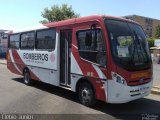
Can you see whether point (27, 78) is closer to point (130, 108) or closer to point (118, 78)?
point (130, 108)

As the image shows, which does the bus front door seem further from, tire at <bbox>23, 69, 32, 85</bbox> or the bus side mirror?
tire at <bbox>23, 69, 32, 85</bbox>

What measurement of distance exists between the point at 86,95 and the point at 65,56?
6.31ft

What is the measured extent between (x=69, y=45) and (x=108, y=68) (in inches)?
98.5

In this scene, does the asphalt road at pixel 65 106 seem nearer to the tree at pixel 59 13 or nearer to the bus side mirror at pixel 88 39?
the bus side mirror at pixel 88 39

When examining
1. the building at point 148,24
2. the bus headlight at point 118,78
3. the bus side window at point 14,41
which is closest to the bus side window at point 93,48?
the bus headlight at point 118,78

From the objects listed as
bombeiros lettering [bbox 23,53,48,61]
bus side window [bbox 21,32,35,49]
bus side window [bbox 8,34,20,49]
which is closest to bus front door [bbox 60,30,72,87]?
bombeiros lettering [bbox 23,53,48,61]

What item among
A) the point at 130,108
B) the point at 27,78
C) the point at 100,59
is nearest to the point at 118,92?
the point at 100,59

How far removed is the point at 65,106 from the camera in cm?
941

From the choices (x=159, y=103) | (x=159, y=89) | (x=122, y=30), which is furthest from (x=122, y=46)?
(x=159, y=89)

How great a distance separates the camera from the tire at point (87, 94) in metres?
9.08

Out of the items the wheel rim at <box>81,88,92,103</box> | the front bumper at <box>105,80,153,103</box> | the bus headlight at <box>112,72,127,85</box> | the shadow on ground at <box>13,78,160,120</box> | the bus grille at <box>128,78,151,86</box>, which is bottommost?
the shadow on ground at <box>13,78,160,120</box>

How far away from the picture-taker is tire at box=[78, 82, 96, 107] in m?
9.08

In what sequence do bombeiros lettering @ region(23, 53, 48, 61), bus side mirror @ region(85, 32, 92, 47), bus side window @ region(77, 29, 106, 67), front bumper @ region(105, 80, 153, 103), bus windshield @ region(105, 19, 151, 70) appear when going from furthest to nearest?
bombeiros lettering @ region(23, 53, 48, 61) → bus side mirror @ region(85, 32, 92, 47) → bus side window @ region(77, 29, 106, 67) → bus windshield @ region(105, 19, 151, 70) → front bumper @ region(105, 80, 153, 103)

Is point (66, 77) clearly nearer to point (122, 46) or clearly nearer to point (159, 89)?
point (122, 46)
